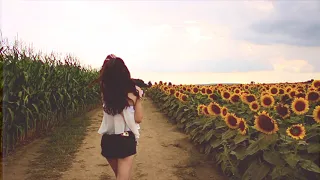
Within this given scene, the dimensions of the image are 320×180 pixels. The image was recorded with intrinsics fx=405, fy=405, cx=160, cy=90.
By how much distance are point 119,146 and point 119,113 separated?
305 millimetres

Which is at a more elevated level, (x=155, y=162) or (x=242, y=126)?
(x=242, y=126)

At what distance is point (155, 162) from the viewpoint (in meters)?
6.81

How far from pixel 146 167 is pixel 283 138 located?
2.85 metres

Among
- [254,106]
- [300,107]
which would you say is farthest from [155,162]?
[300,107]

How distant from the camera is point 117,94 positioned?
3.69 m

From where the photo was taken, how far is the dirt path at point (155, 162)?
Result: 19.6 feet

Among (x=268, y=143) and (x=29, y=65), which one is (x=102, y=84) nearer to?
(x=268, y=143)

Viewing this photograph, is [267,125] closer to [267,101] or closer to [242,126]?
[242,126]

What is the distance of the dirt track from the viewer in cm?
596

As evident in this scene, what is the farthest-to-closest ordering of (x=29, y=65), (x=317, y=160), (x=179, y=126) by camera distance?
1. (x=179, y=126)
2. (x=29, y=65)
3. (x=317, y=160)

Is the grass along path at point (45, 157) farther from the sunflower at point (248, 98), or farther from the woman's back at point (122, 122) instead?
the sunflower at point (248, 98)

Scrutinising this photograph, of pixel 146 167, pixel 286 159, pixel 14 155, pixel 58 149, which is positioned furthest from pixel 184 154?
pixel 286 159

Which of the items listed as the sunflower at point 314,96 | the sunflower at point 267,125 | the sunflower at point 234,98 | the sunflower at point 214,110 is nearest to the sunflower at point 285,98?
the sunflower at point 234,98

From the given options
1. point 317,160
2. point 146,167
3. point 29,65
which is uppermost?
point 29,65
